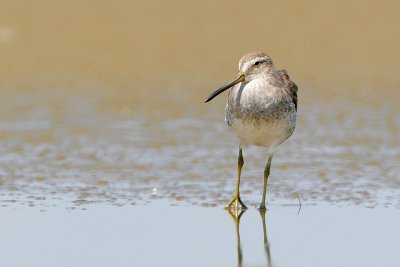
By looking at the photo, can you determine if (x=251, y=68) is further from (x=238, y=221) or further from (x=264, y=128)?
(x=238, y=221)

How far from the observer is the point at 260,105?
10.4 metres

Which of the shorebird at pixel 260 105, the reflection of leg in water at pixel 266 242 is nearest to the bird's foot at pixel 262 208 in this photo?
the reflection of leg in water at pixel 266 242

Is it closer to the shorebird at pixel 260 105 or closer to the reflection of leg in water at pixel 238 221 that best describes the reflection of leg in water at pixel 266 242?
the reflection of leg in water at pixel 238 221

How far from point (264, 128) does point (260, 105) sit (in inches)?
9.5

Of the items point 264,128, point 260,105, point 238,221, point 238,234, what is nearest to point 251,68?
point 260,105

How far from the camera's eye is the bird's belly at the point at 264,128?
10.4 metres

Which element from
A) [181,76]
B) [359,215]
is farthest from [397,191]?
[181,76]

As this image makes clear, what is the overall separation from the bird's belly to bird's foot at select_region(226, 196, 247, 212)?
77 centimetres

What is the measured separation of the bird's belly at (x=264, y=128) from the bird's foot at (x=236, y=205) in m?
0.77

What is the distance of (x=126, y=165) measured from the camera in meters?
12.0

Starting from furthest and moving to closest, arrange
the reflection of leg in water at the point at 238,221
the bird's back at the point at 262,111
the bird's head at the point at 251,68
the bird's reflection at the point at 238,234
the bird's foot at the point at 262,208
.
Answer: the bird's head at the point at 251,68
the bird's back at the point at 262,111
the bird's foot at the point at 262,208
the reflection of leg in water at the point at 238,221
the bird's reflection at the point at 238,234

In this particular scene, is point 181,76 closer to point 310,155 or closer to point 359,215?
point 310,155

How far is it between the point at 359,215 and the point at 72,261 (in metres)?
2.86

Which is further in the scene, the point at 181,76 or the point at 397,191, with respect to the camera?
the point at 181,76
